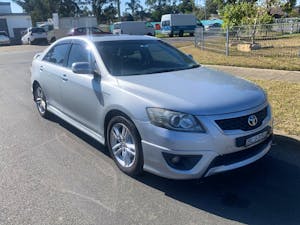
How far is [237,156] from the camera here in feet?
11.5

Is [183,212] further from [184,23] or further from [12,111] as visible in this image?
[184,23]

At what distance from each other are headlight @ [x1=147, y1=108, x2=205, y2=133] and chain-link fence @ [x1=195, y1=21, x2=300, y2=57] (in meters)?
9.57

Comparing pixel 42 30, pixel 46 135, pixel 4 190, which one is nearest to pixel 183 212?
pixel 4 190

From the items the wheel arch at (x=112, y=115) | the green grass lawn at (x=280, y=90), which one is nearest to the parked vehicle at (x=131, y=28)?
the green grass lawn at (x=280, y=90)

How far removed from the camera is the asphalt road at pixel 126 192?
320 centimetres

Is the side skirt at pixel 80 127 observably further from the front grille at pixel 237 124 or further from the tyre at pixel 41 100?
the front grille at pixel 237 124

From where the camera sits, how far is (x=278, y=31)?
1296cm

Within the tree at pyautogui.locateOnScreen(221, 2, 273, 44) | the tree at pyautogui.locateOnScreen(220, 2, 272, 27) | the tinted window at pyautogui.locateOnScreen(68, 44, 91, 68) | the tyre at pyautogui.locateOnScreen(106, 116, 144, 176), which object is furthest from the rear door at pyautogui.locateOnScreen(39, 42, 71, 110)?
the tree at pyautogui.locateOnScreen(220, 2, 272, 27)

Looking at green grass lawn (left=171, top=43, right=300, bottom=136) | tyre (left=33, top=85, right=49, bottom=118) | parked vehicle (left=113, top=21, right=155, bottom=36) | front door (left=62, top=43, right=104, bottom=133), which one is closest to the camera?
front door (left=62, top=43, right=104, bottom=133)

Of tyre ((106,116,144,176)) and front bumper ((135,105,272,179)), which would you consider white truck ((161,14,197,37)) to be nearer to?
tyre ((106,116,144,176))

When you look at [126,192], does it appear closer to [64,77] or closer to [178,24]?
[64,77]

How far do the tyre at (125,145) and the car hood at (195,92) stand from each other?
395mm

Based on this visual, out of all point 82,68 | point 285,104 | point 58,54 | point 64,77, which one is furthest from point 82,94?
point 285,104

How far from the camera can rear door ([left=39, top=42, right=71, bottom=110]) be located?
536 centimetres
